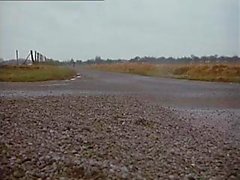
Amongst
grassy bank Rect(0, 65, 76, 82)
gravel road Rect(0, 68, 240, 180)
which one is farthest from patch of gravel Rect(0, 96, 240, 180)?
grassy bank Rect(0, 65, 76, 82)

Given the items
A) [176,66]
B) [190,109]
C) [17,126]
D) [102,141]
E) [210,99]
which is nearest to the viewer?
[102,141]

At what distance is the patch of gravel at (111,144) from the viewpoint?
10.3 ft

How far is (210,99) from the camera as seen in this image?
7.77 m

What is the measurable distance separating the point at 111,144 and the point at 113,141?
0.10 meters

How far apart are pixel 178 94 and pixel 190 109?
2.08 metres

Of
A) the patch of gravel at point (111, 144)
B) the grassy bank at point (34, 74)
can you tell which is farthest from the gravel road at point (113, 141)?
the grassy bank at point (34, 74)

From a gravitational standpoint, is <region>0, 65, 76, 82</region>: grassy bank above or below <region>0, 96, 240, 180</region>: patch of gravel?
above

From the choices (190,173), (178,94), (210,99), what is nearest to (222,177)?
(190,173)

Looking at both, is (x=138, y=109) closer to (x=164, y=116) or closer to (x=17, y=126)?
(x=164, y=116)

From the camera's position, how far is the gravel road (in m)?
3.14

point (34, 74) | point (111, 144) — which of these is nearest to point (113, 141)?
point (111, 144)

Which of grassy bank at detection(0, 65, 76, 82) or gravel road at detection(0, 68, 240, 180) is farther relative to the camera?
grassy bank at detection(0, 65, 76, 82)

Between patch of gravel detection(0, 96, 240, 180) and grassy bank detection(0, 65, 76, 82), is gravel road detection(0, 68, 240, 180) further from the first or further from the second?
grassy bank detection(0, 65, 76, 82)

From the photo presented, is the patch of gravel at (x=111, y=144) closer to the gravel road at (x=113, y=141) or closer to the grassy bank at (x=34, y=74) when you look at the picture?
the gravel road at (x=113, y=141)
